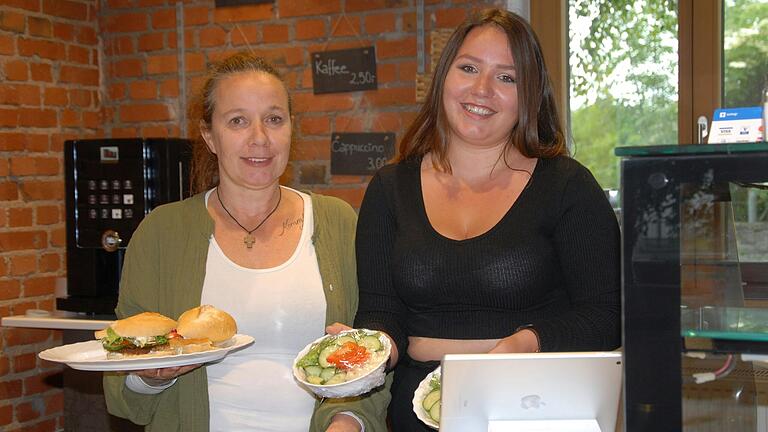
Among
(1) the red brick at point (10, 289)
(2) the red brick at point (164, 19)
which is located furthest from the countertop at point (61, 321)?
(2) the red brick at point (164, 19)

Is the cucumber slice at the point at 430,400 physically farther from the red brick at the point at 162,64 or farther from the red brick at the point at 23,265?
the red brick at the point at 162,64

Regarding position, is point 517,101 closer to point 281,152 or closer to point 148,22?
point 281,152

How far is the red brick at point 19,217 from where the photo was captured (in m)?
3.26

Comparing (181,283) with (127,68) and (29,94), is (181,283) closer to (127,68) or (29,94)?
(29,94)

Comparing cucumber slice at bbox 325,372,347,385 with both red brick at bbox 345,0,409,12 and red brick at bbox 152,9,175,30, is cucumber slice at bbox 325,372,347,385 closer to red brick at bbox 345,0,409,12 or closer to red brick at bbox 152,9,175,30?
red brick at bbox 345,0,409,12

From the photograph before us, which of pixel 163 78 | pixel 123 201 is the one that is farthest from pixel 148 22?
pixel 123 201

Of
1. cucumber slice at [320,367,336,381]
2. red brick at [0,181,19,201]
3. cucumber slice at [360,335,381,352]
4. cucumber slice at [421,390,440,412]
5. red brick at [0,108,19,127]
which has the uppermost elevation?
red brick at [0,108,19,127]

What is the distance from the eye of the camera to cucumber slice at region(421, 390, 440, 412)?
54.8 inches

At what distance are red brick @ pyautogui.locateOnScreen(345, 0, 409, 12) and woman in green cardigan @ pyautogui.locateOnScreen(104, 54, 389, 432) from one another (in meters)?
1.40

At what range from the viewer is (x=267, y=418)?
1749 mm

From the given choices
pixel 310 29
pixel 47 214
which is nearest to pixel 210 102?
pixel 310 29

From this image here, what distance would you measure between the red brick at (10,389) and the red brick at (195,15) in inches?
64.4

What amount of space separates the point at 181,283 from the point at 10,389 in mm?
1872

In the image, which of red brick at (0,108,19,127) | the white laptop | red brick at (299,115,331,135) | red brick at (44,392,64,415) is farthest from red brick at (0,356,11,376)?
the white laptop
